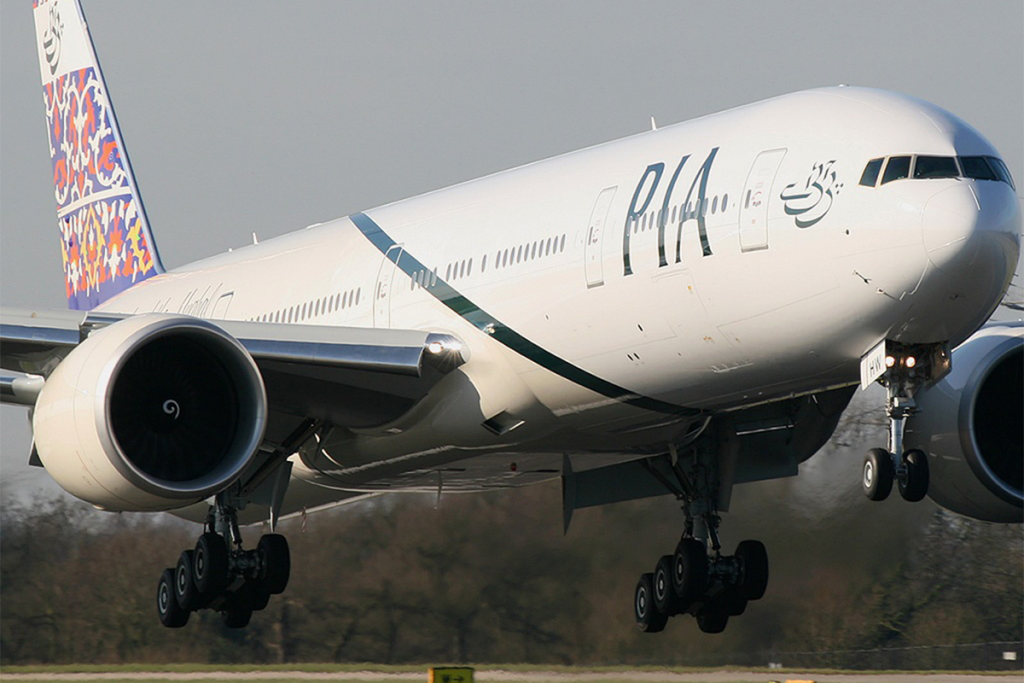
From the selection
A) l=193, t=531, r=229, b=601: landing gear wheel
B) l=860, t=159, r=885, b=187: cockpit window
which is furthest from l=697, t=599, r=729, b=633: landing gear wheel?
l=860, t=159, r=885, b=187: cockpit window

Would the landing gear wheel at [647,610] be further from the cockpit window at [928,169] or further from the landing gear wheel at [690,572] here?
the cockpit window at [928,169]

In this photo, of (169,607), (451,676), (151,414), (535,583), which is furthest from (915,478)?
(535,583)

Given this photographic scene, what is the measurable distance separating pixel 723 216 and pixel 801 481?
8879mm

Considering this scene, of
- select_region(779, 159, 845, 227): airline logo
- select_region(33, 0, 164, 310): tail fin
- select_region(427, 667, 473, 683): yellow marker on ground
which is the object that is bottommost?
select_region(427, 667, 473, 683): yellow marker on ground

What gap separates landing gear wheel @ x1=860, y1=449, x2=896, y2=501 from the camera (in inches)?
592

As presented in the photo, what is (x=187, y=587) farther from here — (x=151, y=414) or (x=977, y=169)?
(x=977, y=169)

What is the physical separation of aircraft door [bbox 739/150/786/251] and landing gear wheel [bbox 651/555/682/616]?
21.9 feet

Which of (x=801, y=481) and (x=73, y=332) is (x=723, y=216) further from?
(x=801, y=481)

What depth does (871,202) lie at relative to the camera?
47.4ft

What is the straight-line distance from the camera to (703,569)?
20578 millimetres

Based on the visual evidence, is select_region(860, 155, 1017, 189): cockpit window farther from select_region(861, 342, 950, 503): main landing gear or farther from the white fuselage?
select_region(861, 342, 950, 503): main landing gear

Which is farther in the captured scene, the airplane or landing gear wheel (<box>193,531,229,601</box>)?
landing gear wheel (<box>193,531,229,601</box>)

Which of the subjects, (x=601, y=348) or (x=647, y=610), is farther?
(x=647, y=610)

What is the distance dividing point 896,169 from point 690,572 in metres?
7.38
